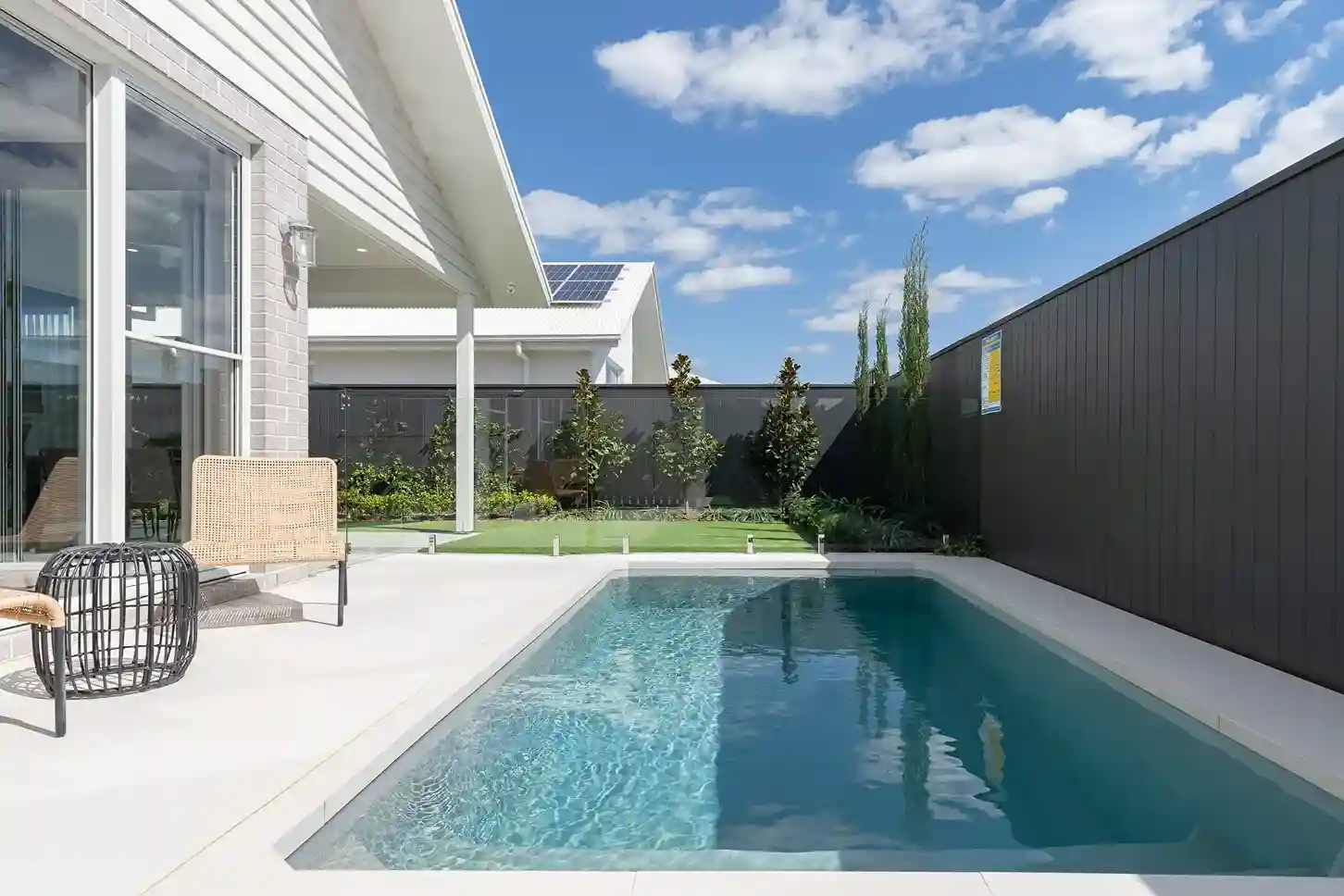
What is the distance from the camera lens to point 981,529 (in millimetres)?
10250

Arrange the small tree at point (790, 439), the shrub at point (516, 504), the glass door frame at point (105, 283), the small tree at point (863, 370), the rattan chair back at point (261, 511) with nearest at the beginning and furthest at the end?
the glass door frame at point (105, 283)
the rattan chair back at point (261, 511)
the small tree at point (863, 370)
the shrub at point (516, 504)
the small tree at point (790, 439)

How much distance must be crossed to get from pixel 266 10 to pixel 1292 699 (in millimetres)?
7031

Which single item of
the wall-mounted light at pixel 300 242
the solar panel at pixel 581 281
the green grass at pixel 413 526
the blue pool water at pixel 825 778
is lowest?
the blue pool water at pixel 825 778

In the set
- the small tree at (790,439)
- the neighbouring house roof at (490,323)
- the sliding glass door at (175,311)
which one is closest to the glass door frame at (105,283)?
the sliding glass door at (175,311)

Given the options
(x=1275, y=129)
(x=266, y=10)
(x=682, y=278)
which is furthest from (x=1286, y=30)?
(x=682, y=278)

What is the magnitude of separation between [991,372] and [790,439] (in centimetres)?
457

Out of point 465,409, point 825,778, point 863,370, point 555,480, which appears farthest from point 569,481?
point 825,778

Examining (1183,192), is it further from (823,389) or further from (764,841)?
(764,841)

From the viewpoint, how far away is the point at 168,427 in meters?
5.54

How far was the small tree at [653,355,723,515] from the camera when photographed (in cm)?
1428

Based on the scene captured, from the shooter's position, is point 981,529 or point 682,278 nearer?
point 981,529

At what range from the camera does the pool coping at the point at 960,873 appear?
7.80 ft

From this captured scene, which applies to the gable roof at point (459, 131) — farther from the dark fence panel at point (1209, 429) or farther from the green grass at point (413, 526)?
the dark fence panel at point (1209, 429)

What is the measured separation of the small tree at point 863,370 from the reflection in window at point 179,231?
28.8 feet
